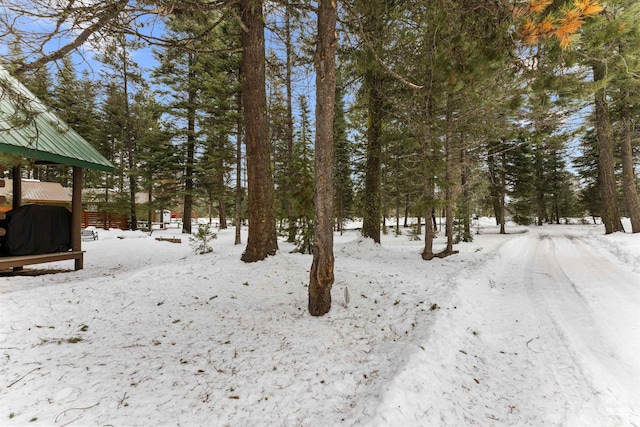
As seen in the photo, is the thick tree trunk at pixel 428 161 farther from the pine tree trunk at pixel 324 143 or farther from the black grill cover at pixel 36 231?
the black grill cover at pixel 36 231

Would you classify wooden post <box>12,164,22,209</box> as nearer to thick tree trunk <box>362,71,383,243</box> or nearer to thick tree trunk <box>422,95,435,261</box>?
thick tree trunk <box>362,71,383,243</box>

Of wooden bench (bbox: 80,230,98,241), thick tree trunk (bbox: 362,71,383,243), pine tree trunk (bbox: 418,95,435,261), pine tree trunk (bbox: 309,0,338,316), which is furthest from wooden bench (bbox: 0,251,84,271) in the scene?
pine tree trunk (bbox: 418,95,435,261)

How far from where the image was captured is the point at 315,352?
122 inches

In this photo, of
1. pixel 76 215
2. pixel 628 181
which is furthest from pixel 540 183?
pixel 76 215

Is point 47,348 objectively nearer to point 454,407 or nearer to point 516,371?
point 454,407

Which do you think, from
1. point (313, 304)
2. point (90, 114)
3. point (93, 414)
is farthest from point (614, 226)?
point (90, 114)

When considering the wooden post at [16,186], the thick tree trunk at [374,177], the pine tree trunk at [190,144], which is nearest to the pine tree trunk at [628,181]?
the thick tree trunk at [374,177]

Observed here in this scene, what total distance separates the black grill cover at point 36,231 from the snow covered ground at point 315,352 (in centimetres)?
115

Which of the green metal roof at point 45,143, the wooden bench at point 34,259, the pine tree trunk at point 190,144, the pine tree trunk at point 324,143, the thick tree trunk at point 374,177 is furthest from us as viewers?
the pine tree trunk at point 190,144

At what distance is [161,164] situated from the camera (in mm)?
16234

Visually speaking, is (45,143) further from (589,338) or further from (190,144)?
(190,144)

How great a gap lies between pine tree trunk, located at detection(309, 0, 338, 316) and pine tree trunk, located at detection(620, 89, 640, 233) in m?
14.6

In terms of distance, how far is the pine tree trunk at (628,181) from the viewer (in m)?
11.9

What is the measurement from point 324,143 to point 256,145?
9.24ft
